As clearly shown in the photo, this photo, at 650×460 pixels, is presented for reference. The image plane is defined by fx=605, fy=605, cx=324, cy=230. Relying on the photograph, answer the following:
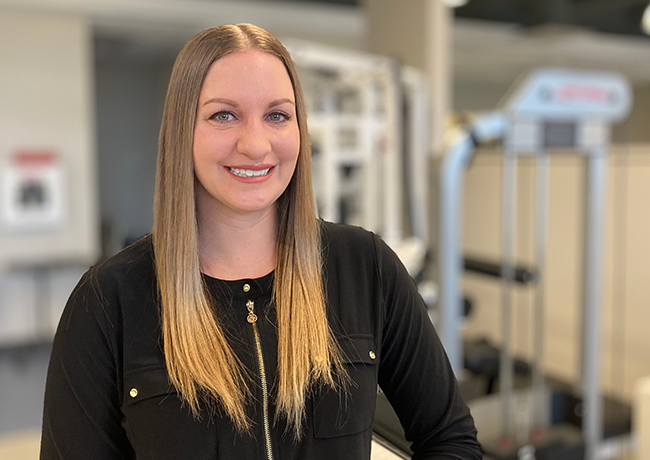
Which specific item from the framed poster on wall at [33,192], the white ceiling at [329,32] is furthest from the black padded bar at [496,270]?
the framed poster on wall at [33,192]

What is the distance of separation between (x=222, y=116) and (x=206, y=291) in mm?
251

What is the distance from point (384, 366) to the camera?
940 millimetres

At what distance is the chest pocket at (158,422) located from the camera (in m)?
0.80

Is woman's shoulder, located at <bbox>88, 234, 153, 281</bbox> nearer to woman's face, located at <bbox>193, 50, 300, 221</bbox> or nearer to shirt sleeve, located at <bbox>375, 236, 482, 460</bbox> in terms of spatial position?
woman's face, located at <bbox>193, 50, 300, 221</bbox>

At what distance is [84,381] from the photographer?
783mm

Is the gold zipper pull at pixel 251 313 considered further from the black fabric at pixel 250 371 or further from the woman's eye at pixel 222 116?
the woman's eye at pixel 222 116

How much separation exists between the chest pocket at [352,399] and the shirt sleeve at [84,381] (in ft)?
0.92

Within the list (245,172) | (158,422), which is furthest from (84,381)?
(245,172)

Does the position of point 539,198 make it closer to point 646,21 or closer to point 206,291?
point 206,291

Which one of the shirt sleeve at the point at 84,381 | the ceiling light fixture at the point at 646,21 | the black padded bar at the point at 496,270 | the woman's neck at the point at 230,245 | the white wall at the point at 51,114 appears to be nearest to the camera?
the shirt sleeve at the point at 84,381

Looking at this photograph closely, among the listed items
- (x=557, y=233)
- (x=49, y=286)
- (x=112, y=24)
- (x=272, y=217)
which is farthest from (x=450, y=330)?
(x=112, y=24)

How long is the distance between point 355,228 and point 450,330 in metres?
1.83

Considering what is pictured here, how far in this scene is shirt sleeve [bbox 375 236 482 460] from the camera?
3.01ft

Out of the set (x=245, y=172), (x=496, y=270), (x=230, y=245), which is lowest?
(x=496, y=270)
